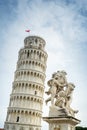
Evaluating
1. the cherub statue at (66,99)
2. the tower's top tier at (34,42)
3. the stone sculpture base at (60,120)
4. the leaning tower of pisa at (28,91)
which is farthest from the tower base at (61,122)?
the tower's top tier at (34,42)

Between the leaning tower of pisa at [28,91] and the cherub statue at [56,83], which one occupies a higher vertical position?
the leaning tower of pisa at [28,91]

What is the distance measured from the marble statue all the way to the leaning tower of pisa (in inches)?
2478

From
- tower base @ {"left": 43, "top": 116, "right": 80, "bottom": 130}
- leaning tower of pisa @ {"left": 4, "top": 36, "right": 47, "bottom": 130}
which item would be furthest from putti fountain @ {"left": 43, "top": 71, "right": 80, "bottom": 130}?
leaning tower of pisa @ {"left": 4, "top": 36, "right": 47, "bottom": 130}

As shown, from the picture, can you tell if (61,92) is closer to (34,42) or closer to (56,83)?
(56,83)

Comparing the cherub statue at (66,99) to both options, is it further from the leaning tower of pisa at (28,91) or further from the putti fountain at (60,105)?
the leaning tower of pisa at (28,91)

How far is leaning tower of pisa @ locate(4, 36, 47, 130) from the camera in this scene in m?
71.8

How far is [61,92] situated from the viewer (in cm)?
979

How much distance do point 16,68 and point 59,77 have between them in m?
74.2

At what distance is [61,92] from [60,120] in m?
1.24

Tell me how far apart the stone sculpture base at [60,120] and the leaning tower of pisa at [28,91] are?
208 feet

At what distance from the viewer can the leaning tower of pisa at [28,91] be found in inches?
2825

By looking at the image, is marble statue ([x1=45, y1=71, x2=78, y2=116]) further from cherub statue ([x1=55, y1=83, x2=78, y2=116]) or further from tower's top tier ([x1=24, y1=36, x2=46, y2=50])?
tower's top tier ([x1=24, y1=36, x2=46, y2=50])

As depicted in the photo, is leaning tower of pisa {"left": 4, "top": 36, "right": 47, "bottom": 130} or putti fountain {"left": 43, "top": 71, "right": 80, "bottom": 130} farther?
leaning tower of pisa {"left": 4, "top": 36, "right": 47, "bottom": 130}

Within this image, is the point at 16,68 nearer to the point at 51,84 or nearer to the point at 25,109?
the point at 25,109
